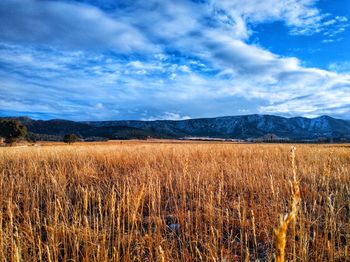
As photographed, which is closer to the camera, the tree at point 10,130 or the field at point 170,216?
Result: the field at point 170,216

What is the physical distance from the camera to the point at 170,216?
4.11 m

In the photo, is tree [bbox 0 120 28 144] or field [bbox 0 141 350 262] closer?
field [bbox 0 141 350 262]

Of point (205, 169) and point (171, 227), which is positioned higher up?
point (205, 169)

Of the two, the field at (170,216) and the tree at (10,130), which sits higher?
the tree at (10,130)

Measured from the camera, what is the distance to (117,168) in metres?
7.83

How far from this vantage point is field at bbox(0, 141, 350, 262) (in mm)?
2730

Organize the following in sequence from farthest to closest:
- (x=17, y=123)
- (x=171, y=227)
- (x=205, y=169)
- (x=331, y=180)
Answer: (x=17, y=123) < (x=205, y=169) < (x=331, y=180) < (x=171, y=227)

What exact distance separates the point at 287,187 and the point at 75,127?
195m

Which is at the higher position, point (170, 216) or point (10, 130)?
point (10, 130)

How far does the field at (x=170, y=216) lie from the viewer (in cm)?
273

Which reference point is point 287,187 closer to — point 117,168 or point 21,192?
point 117,168

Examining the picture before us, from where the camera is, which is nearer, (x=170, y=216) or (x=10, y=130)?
(x=170, y=216)

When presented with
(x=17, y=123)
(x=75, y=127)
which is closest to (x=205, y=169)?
(x=17, y=123)

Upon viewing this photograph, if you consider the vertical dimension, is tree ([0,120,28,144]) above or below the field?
above
